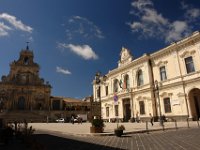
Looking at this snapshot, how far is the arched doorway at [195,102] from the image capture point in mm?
A: 24422

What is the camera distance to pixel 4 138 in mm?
9773

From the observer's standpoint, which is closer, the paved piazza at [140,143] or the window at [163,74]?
the paved piazza at [140,143]

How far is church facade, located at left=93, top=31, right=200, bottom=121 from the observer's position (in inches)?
972

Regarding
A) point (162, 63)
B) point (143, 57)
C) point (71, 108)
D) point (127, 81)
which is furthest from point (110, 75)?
point (71, 108)

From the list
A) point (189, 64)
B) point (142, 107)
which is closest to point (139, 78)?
point (142, 107)

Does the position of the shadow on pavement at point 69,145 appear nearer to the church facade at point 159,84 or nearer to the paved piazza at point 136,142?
the paved piazza at point 136,142

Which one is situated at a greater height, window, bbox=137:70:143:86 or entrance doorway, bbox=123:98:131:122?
window, bbox=137:70:143:86

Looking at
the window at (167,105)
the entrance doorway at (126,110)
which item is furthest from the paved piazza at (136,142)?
the entrance doorway at (126,110)

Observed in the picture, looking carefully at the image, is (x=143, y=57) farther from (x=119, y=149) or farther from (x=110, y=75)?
(x=119, y=149)

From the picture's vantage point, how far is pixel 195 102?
25578 millimetres

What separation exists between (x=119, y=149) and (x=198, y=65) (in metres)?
20.3

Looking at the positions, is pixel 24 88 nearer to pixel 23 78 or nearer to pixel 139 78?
pixel 23 78

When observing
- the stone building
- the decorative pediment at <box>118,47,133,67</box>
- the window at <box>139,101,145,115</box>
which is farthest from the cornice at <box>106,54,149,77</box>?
the stone building

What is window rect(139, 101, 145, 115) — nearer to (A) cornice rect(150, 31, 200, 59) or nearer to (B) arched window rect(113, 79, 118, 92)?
(A) cornice rect(150, 31, 200, 59)
